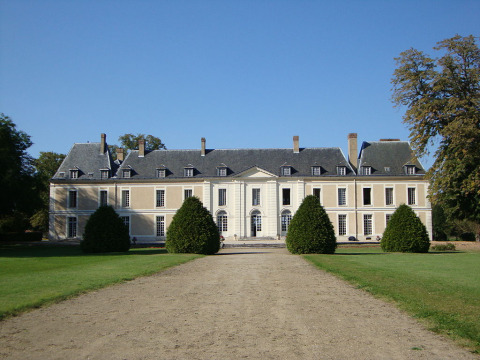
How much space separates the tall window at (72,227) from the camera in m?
45.4

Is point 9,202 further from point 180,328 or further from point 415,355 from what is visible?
point 415,355

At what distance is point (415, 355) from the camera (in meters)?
5.09

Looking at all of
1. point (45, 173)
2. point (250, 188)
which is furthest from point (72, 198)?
point (250, 188)

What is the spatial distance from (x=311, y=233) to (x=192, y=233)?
220 inches

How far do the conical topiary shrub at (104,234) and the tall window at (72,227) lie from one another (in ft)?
74.4

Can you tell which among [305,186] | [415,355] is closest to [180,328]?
[415,355]

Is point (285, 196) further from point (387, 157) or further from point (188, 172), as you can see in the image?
point (387, 157)

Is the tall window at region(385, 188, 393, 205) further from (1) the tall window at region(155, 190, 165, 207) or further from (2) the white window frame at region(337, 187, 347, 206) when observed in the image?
(1) the tall window at region(155, 190, 165, 207)

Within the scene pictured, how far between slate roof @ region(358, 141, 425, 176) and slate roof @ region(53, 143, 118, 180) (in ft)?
83.2

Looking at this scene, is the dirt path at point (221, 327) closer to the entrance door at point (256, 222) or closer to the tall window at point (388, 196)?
the entrance door at point (256, 222)

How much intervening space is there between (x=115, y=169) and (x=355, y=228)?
978 inches

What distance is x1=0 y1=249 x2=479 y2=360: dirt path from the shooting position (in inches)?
205

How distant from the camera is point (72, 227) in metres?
45.6

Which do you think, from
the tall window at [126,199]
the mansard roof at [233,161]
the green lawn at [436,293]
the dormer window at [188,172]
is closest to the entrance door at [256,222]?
the mansard roof at [233,161]
